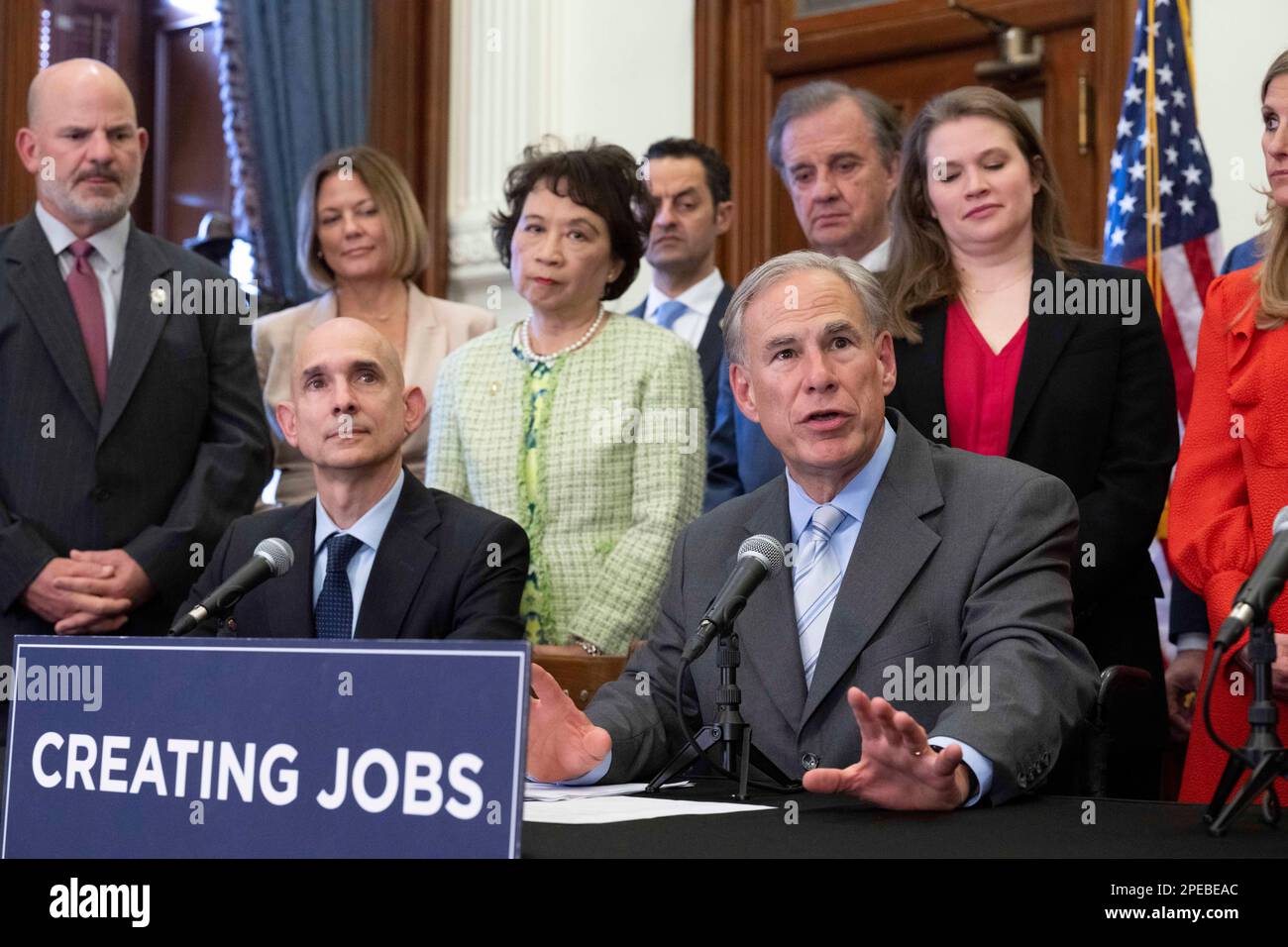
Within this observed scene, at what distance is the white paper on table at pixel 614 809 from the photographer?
1867 mm

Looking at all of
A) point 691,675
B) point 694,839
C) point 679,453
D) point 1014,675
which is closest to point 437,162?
point 679,453

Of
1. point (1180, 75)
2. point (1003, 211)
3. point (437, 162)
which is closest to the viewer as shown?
point (1003, 211)

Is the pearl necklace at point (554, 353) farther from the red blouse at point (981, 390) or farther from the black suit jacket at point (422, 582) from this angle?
the red blouse at point (981, 390)

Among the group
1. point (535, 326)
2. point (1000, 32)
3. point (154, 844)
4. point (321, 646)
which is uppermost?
point (1000, 32)

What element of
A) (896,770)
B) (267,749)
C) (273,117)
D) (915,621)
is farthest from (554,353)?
(273,117)

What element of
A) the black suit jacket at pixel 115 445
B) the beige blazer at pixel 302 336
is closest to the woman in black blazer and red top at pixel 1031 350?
the beige blazer at pixel 302 336

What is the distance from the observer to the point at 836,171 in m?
3.88

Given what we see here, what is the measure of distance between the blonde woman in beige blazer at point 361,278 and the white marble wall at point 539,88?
1697 millimetres

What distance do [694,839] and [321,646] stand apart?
43 cm

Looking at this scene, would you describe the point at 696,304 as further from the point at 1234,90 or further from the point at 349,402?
the point at 1234,90

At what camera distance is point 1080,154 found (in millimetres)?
5062

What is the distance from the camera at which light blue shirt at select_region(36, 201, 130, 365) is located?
3756 millimetres

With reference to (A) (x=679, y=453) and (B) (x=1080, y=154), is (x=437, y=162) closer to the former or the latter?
(B) (x=1080, y=154)

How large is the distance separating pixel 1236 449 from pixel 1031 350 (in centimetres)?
42
